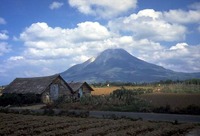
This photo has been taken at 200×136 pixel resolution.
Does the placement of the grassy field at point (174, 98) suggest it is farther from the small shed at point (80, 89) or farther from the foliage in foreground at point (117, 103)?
the small shed at point (80, 89)

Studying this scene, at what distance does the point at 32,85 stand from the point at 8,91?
196 inches

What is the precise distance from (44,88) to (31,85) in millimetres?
4152

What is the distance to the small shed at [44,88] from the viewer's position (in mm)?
50500

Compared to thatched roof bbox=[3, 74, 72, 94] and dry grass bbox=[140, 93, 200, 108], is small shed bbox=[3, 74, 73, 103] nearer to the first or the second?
thatched roof bbox=[3, 74, 72, 94]

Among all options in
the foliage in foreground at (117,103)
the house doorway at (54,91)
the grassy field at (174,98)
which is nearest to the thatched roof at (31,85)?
the house doorway at (54,91)

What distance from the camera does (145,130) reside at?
62.8 feet

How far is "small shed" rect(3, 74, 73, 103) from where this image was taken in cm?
5050

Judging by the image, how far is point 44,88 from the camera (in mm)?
50094

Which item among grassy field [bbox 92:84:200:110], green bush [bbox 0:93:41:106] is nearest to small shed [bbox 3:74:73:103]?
green bush [bbox 0:93:41:106]

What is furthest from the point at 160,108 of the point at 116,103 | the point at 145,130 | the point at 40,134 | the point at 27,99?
the point at 27,99

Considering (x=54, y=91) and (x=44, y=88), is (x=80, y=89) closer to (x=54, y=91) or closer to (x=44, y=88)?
(x=54, y=91)

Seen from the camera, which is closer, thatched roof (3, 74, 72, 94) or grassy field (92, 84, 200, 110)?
grassy field (92, 84, 200, 110)

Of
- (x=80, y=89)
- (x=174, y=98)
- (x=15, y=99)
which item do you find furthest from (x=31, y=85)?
(x=174, y=98)

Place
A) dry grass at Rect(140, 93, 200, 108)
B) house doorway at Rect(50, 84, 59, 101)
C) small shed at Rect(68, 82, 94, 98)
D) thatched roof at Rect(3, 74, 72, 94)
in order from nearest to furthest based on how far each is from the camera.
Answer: dry grass at Rect(140, 93, 200, 108), thatched roof at Rect(3, 74, 72, 94), house doorway at Rect(50, 84, 59, 101), small shed at Rect(68, 82, 94, 98)
